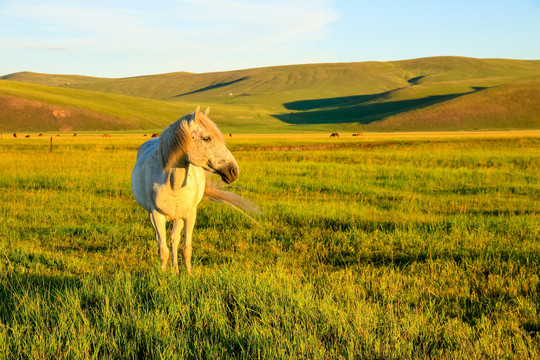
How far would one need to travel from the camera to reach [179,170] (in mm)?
5840

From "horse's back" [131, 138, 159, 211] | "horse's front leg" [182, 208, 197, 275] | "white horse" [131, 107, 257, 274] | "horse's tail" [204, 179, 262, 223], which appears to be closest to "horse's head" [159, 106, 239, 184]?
"white horse" [131, 107, 257, 274]

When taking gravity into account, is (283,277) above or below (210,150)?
below

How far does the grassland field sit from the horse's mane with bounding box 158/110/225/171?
56.5 inches

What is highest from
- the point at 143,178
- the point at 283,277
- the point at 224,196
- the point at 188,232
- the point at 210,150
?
the point at 210,150

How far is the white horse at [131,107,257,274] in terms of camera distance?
5297 mm

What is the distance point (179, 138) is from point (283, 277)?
6.89ft

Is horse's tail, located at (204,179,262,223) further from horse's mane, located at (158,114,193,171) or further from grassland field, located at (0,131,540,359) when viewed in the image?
horse's mane, located at (158,114,193,171)

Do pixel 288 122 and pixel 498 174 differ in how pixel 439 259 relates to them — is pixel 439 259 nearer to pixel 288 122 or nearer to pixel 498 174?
pixel 498 174

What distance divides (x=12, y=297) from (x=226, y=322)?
8.55 ft

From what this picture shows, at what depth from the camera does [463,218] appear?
33.5 ft

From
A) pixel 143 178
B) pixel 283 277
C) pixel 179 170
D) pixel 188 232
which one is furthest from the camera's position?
pixel 143 178

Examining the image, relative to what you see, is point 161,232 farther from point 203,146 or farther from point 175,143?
point 203,146

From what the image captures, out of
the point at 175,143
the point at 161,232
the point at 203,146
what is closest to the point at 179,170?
the point at 175,143

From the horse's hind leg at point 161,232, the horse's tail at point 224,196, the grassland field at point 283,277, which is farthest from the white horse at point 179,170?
the horse's tail at point 224,196
